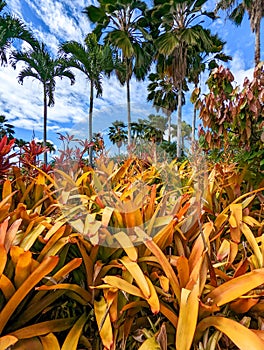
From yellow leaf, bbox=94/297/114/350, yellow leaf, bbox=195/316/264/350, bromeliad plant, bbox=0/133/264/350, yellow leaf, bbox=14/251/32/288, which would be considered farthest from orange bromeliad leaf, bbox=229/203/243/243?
yellow leaf, bbox=14/251/32/288

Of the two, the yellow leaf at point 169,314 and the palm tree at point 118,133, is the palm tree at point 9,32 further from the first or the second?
the yellow leaf at point 169,314

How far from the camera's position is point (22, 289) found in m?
1.08

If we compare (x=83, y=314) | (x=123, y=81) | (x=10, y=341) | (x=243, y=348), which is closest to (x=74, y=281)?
(x=83, y=314)

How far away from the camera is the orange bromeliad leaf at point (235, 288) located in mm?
1083

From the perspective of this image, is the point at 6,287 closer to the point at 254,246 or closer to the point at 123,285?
the point at 123,285

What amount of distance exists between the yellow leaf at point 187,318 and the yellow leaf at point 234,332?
0.33ft

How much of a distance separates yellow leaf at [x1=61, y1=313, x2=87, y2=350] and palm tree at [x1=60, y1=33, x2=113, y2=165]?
1201 centimetres

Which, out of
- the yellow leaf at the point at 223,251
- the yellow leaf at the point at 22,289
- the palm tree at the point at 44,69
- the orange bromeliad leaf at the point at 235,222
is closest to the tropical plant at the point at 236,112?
the orange bromeliad leaf at the point at 235,222

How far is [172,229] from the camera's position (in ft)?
4.59

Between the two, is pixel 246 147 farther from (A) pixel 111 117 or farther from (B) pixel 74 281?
(B) pixel 74 281

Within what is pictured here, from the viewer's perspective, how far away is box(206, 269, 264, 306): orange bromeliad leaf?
108 centimetres

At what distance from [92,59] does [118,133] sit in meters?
10.9

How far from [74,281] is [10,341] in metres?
0.42

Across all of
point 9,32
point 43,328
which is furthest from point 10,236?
point 9,32
